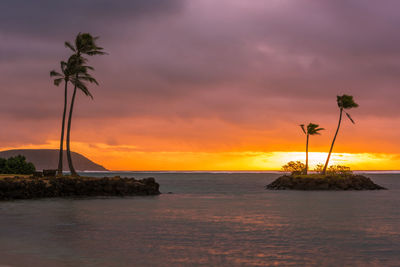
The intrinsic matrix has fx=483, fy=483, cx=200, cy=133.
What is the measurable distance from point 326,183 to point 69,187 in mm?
49883

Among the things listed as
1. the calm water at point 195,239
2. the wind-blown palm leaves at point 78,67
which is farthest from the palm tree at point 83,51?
the calm water at point 195,239

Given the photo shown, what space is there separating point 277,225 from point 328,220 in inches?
218

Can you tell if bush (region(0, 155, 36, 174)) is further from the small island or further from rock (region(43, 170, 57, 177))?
the small island

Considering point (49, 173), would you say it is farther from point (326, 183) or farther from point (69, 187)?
point (326, 183)

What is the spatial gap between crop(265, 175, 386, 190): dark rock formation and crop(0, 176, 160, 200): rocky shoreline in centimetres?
3338

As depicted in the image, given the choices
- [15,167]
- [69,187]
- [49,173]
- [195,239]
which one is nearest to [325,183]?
[69,187]

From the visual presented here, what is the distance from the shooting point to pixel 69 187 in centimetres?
6131

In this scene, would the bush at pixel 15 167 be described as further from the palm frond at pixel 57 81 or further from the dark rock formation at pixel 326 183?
the dark rock formation at pixel 326 183

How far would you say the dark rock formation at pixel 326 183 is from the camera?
90.0 m

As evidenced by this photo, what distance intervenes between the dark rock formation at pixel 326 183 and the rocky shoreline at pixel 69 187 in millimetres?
33382

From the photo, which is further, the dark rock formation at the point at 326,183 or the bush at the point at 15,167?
the dark rock formation at the point at 326,183

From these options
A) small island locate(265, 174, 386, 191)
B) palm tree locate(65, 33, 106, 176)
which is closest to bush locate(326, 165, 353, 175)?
small island locate(265, 174, 386, 191)

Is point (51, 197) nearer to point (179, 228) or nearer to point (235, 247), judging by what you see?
point (179, 228)

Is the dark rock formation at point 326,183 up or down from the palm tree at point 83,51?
down
